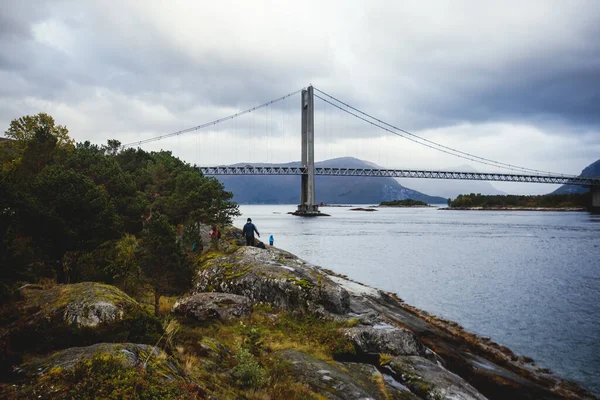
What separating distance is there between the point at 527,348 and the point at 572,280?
56.7ft

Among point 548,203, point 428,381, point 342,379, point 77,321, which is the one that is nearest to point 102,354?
point 77,321

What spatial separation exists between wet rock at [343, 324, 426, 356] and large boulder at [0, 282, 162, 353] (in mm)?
5965

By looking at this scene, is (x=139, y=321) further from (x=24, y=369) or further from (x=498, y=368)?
(x=498, y=368)

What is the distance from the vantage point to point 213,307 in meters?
10.4

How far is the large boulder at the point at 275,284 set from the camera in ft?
41.7

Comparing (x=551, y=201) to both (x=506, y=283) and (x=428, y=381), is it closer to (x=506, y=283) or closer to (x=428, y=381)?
(x=506, y=283)

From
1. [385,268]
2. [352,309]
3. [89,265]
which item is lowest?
[385,268]

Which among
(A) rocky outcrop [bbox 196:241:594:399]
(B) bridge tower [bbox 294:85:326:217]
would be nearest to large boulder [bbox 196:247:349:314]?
(A) rocky outcrop [bbox 196:241:594:399]

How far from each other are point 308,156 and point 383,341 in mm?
108434

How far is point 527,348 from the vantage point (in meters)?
15.6

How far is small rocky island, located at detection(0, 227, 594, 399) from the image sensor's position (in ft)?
14.1

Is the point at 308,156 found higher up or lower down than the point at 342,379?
higher up

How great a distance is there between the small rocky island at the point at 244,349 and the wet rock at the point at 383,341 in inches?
1.2

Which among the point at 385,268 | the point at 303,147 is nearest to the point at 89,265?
the point at 385,268
